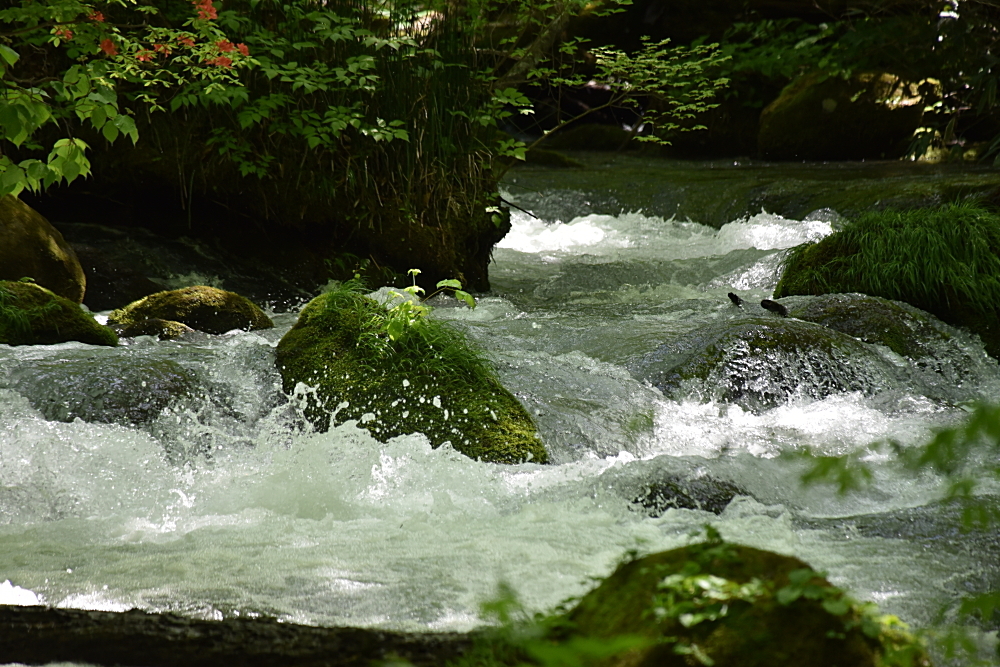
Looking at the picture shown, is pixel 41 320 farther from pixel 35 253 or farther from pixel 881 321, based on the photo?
pixel 881 321

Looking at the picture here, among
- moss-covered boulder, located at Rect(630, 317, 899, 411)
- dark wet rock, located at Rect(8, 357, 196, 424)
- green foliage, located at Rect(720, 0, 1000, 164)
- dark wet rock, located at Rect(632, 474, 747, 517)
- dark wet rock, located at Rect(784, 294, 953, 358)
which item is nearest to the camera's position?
dark wet rock, located at Rect(632, 474, 747, 517)

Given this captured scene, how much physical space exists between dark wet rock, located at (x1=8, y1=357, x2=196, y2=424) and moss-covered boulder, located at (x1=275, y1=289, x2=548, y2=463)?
0.60 m

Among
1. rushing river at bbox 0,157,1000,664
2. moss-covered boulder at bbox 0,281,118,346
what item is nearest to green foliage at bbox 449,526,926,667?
rushing river at bbox 0,157,1000,664

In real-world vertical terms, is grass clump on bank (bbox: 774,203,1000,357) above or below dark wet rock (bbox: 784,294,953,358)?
above

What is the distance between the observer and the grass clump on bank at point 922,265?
5906 millimetres

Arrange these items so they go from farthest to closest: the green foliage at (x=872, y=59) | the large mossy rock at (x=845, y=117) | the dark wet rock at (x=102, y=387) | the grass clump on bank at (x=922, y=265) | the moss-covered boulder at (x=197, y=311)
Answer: the large mossy rock at (x=845, y=117)
the green foliage at (x=872, y=59)
the grass clump on bank at (x=922, y=265)
the moss-covered boulder at (x=197, y=311)
the dark wet rock at (x=102, y=387)

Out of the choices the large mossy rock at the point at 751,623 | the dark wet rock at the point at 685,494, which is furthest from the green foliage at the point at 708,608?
the dark wet rock at the point at 685,494

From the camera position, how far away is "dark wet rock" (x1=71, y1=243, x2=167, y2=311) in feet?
21.5

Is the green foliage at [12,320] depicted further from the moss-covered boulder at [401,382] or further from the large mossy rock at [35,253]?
the moss-covered boulder at [401,382]

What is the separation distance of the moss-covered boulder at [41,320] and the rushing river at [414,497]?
18cm

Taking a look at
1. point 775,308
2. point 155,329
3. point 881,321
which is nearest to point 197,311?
point 155,329

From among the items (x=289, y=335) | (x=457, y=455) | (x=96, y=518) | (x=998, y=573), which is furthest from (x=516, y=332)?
(x=998, y=573)

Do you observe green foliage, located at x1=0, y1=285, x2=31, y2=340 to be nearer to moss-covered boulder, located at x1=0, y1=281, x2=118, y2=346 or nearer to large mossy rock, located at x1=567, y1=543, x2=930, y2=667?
moss-covered boulder, located at x1=0, y1=281, x2=118, y2=346

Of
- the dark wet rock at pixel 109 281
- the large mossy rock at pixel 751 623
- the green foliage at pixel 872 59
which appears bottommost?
the dark wet rock at pixel 109 281
